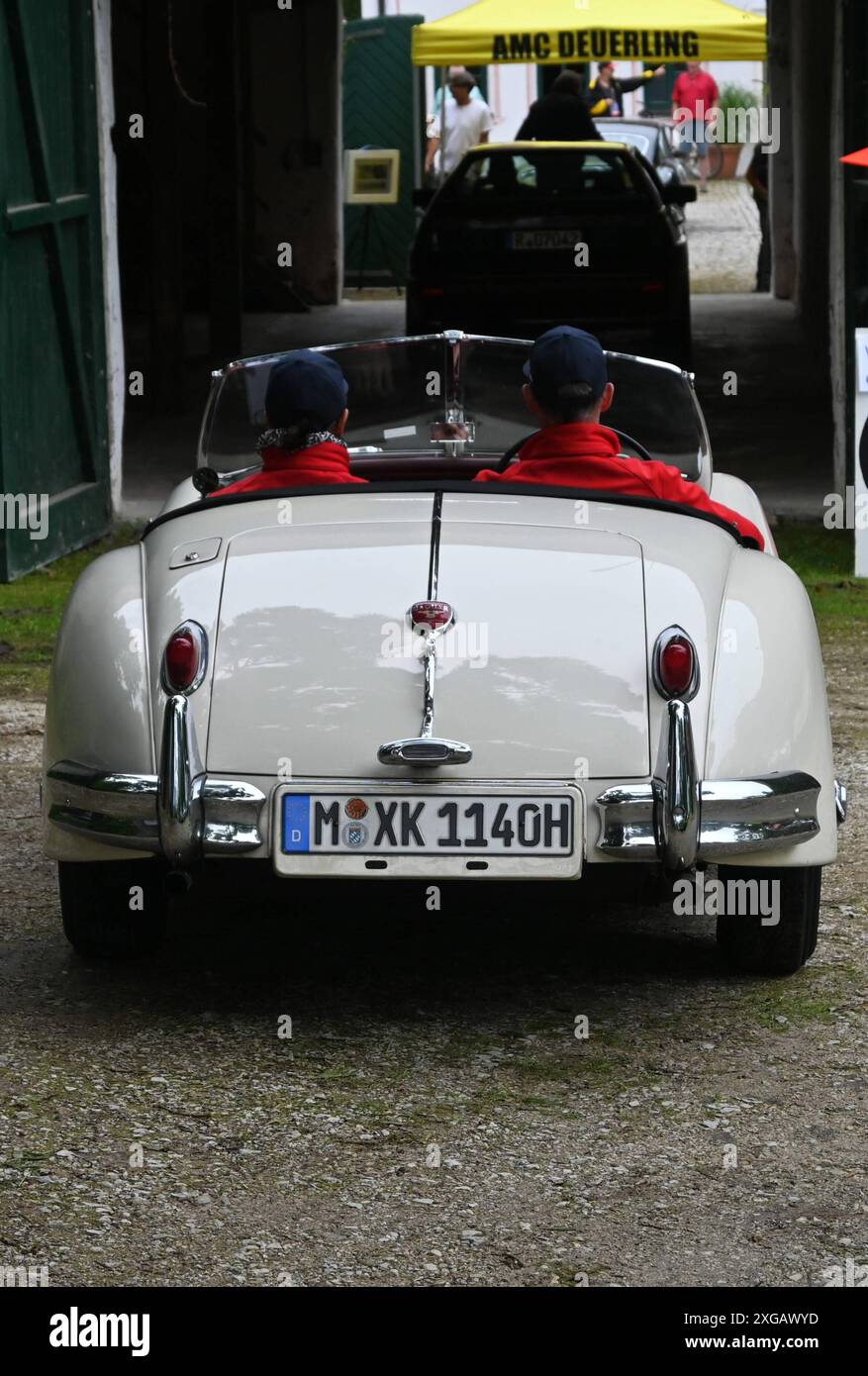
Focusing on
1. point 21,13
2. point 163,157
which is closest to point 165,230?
point 163,157

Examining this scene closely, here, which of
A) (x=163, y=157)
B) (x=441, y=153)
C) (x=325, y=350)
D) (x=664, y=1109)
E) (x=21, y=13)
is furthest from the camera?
(x=441, y=153)

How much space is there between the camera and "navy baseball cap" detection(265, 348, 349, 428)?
4.83 meters

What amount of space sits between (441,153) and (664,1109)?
1969cm

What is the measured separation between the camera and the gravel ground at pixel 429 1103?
329 centimetres

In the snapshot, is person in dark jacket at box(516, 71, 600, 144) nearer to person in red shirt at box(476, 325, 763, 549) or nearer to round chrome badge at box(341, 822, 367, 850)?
person in red shirt at box(476, 325, 763, 549)

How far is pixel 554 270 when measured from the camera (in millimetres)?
13570

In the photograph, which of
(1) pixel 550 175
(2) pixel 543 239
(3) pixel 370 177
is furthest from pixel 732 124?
(2) pixel 543 239

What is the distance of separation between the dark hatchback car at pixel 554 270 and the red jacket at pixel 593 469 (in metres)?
8.64

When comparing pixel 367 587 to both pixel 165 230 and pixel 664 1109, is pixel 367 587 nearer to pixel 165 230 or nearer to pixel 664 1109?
pixel 664 1109

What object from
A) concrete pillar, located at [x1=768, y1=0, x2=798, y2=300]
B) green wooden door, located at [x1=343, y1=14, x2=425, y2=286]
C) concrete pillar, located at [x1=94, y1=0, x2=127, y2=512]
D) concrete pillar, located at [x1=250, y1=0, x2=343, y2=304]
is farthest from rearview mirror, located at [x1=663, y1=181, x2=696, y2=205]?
green wooden door, located at [x1=343, y1=14, x2=425, y2=286]

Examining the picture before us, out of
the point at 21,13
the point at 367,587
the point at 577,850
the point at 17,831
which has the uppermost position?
the point at 21,13

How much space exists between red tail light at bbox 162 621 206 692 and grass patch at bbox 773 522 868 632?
15.7 ft

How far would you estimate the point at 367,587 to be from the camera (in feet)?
13.9

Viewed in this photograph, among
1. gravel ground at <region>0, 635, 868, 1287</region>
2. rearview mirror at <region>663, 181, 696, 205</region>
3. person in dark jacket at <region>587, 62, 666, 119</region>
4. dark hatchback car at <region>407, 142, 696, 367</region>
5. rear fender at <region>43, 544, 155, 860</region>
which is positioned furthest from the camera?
person in dark jacket at <region>587, 62, 666, 119</region>
